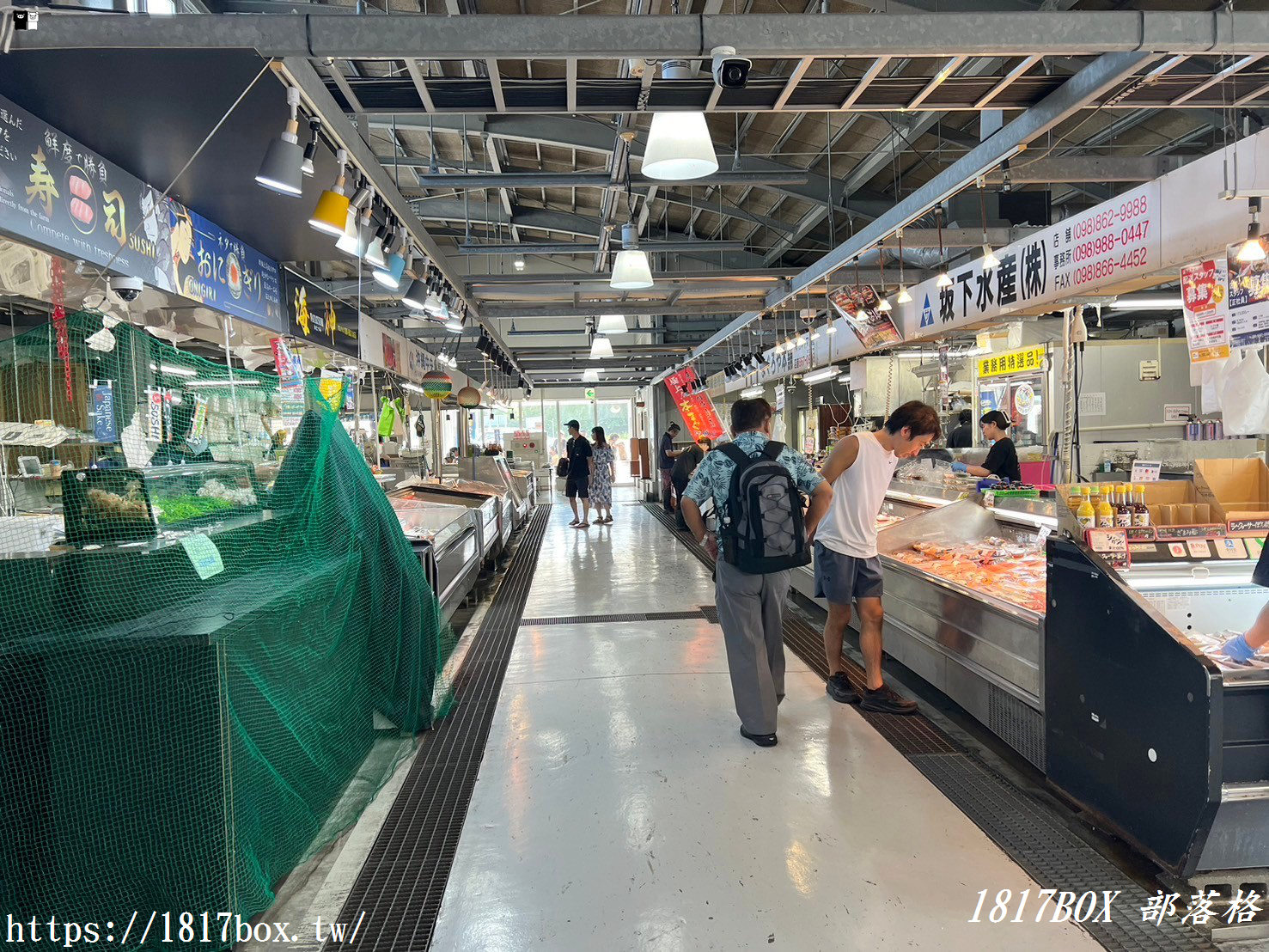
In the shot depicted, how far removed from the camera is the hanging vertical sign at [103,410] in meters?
3.90

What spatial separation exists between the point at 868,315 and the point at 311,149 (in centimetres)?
637

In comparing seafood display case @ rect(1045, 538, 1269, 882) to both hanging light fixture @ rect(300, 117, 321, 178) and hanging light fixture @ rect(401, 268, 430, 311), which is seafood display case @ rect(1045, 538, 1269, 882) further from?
hanging light fixture @ rect(401, 268, 430, 311)

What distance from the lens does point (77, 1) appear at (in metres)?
3.15

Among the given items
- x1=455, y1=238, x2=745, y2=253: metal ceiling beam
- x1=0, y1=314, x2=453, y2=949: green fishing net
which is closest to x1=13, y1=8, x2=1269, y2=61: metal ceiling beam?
x1=0, y1=314, x2=453, y2=949: green fishing net

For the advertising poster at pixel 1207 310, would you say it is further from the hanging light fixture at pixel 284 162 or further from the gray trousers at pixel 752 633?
the hanging light fixture at pixel 284 162

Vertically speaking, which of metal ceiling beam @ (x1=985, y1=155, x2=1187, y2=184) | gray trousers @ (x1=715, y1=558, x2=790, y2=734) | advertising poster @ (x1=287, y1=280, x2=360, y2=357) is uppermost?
metal ceiling beam @ (x1=985, y1=155, x2=1187, y2=184)

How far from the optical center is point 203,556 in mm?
3055

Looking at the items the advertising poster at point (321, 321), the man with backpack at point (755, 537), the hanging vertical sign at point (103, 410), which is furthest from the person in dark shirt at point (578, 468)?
the hanging vertical sign at point (103, 410)

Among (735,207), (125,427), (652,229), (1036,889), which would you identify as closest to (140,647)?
(125,427)

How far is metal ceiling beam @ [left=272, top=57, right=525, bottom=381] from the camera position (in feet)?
12.0

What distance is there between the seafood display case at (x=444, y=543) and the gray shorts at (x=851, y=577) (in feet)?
8.90

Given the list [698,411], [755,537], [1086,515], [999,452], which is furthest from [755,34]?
[698,411]

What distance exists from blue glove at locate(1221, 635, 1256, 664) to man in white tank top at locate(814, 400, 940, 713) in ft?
6.34

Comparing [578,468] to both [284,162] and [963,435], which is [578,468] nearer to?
[963,435]
